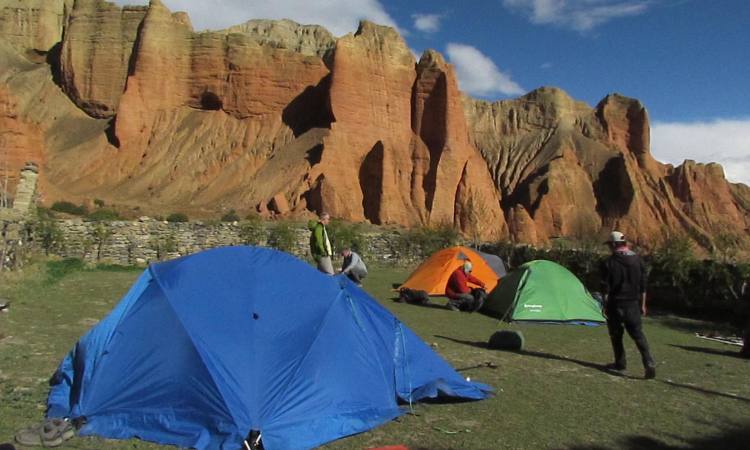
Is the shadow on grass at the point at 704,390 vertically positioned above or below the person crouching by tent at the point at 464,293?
below

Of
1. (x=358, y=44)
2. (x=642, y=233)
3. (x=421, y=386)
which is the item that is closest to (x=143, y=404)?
(x=421, y=386)

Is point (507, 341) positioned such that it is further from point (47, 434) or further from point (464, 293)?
point (47, 434)

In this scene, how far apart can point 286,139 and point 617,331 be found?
4741 cm

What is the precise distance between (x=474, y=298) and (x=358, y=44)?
44233mm

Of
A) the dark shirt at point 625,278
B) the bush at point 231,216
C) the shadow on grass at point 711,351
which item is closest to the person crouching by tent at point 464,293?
the shadow on grass at point 711,351

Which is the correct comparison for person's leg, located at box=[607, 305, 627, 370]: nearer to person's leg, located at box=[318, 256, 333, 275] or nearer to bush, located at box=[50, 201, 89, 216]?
person's leg, located at box=[318, 256, 333, 275]

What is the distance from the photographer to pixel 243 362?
17.1 feet

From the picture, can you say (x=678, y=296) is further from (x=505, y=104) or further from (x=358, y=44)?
(x=505, y=104)

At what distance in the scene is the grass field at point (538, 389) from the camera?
523 centimetres

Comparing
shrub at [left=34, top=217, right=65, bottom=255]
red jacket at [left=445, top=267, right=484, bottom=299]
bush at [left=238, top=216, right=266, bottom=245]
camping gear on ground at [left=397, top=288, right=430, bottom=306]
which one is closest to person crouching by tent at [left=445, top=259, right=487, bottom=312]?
red jacket at [left=445, top=267, right=484, bottom=299]

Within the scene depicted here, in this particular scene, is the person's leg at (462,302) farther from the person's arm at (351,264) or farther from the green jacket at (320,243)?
the green jacket at (320,243)

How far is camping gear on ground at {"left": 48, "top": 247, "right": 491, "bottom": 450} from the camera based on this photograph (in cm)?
502

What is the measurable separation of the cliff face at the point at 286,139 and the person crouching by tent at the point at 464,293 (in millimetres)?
28980

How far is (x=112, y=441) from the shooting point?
4.90 metres
